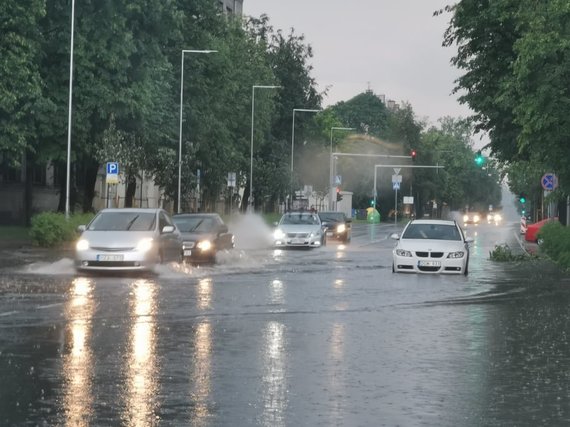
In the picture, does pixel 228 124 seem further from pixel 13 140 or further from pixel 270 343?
pixel 270 343

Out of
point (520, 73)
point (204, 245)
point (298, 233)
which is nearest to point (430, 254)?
point (520, 73)

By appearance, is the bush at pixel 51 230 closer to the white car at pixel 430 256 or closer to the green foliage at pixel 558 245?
the green foliage at pixel 558 245

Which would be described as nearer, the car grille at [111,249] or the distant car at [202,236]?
the car grille at [111,249]

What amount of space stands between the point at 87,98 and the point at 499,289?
86.1 feet

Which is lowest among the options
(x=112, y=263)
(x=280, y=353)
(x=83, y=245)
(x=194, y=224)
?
(x=280, y=353)

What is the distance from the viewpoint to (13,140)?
43500 mm

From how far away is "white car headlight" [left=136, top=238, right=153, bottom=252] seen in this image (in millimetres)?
26219

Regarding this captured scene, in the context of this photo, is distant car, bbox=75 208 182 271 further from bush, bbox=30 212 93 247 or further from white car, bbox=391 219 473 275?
bush, bbox=30 212 93 247

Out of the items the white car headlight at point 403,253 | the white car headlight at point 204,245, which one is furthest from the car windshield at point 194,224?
the white car headlight at point 403,253

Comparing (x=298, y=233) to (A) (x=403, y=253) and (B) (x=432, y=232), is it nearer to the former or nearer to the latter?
(B) (x=432, y=232)

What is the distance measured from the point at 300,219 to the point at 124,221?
20.9 m

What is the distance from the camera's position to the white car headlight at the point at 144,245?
26.2 metres

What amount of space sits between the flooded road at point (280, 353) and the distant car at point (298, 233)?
71.5 ft

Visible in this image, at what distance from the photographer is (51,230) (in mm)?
41625
